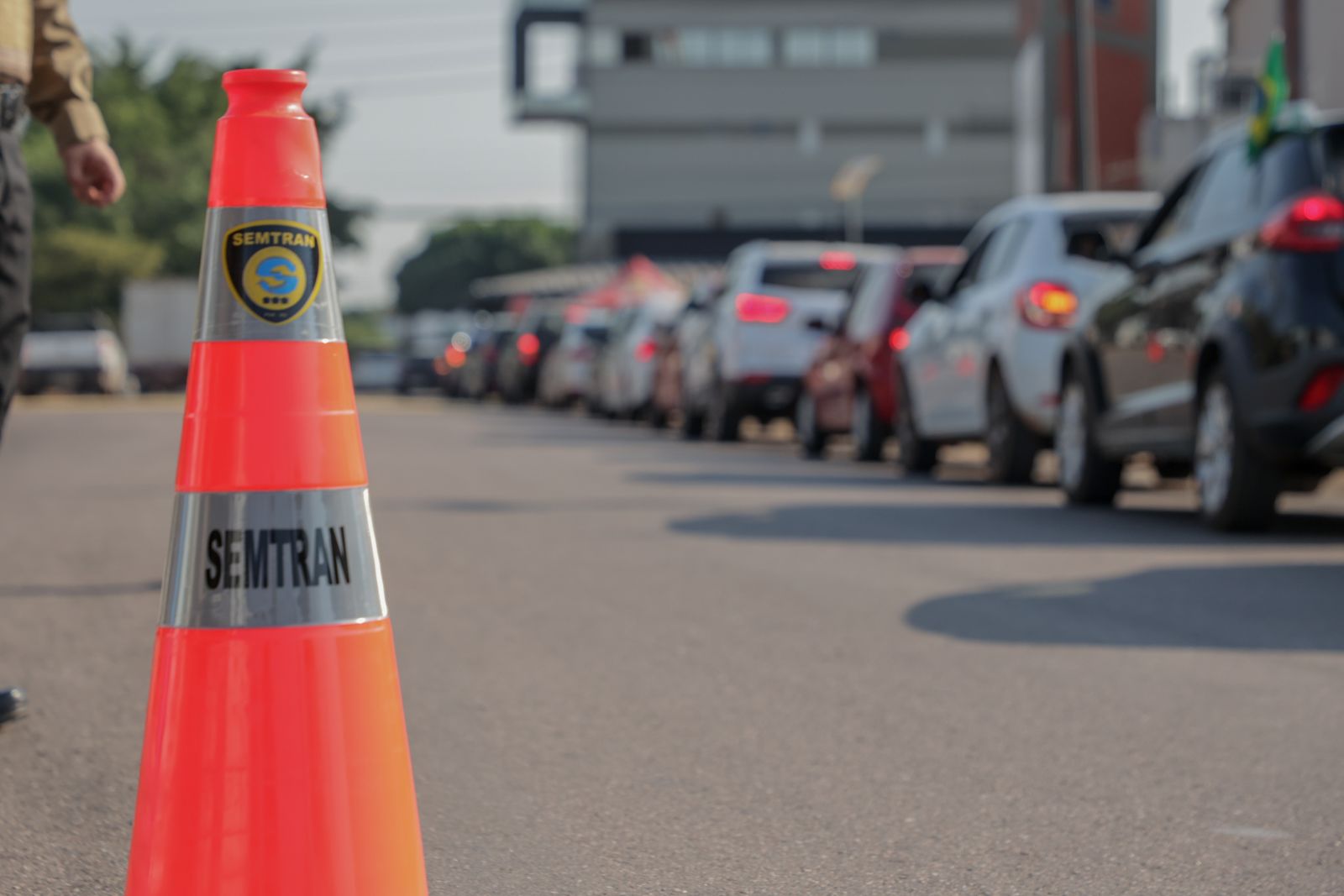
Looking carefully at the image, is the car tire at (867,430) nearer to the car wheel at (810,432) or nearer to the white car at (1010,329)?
the car wheel at (810,432)

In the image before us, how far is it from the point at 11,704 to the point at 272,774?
2529 mm

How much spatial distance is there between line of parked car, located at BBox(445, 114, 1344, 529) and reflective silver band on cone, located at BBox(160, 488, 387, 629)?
700 cm

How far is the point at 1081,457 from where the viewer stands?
12797mm

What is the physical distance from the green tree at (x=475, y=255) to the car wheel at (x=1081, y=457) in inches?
6271

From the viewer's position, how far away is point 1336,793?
16.8ft

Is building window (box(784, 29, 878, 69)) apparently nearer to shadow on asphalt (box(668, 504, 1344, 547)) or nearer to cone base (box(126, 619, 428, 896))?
shadow on asphalt (box(668, 504, 1344, 547))

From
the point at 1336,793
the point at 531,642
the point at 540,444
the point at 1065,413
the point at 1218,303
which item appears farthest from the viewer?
the point at 540,444

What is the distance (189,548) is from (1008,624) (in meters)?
4.72

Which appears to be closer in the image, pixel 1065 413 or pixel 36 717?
pixel 36 717

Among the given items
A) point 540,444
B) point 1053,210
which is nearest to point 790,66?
point 540,444

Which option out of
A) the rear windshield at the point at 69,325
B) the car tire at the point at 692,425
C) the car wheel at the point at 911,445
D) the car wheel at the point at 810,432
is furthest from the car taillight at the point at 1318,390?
the rear windshield at the point at 69,325

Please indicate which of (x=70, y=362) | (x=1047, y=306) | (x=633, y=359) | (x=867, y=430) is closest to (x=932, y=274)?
(x=867, y=430)

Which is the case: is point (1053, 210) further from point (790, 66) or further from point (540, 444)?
point (790, 66)

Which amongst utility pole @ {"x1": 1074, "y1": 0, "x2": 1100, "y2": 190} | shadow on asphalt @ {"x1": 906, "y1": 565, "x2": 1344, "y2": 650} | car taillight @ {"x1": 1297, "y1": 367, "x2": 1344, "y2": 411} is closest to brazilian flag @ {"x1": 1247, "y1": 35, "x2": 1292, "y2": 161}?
car taillight @ {"x1": 1297, "y1": 367, "x2": 1344, "y2": 411}
